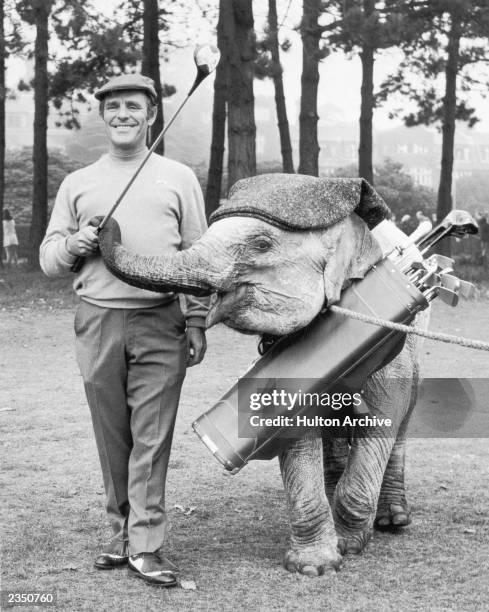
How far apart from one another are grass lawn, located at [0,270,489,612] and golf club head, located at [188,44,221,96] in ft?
7.20

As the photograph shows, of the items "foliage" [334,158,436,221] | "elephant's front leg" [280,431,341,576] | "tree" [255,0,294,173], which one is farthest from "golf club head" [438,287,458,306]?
"foliage" [334,158,436,221]

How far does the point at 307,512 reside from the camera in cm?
470

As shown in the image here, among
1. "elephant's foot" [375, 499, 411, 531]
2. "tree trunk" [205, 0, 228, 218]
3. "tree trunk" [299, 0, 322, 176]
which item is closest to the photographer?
"elephant's foot" [375, 499, 411, 531]

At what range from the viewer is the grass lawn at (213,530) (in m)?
4.43

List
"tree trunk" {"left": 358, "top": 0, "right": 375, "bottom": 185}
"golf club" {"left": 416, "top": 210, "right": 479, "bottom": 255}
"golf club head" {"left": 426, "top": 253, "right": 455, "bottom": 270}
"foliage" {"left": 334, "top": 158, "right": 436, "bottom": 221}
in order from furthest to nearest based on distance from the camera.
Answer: "foliage" {"left": 334, "top": 158, "right": 436, "bottom": 221} < "tree trunk" {"left": 358, "top": 0, "right": 375, "bottom": 185} < "golf club" {"left": 416, "top": 210, "right": 479, "bottom": 255} < "golf club head" {"left": 426, "top": 253, "right": 455, "bottom": 270}

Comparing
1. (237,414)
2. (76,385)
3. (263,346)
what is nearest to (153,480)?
(237,414)

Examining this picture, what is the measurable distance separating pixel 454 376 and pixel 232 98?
7.47 metres

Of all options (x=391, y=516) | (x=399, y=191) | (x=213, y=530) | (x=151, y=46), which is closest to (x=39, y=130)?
(x=151, y=46)

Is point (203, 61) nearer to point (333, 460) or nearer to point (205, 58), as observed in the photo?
point (205, 58)

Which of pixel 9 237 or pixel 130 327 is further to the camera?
pixel 9 237

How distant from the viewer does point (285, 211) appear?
4391 mm

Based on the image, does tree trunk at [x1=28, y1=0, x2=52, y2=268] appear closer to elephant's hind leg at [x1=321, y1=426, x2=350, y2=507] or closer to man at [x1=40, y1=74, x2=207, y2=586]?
elephant's hind leg at [x1=321, y1=426, x2=350, y2=507]

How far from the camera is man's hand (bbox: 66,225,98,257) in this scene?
4.45 m

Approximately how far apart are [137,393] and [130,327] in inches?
12.1
